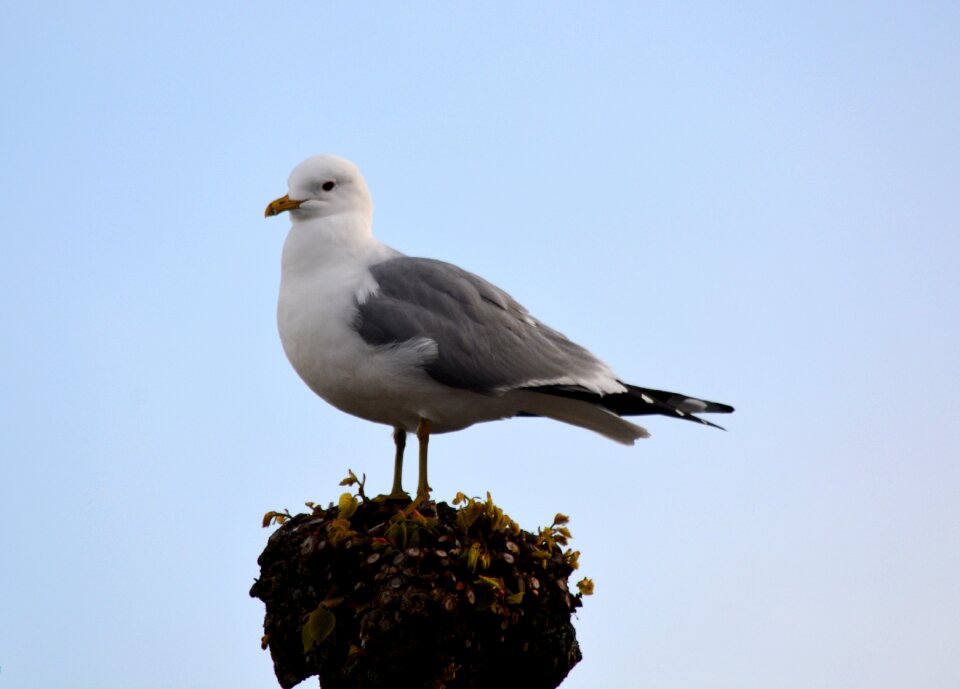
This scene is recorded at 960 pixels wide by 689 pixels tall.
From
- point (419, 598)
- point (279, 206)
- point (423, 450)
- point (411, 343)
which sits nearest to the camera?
point (419, 598)

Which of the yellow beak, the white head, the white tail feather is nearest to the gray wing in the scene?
the white tail feather

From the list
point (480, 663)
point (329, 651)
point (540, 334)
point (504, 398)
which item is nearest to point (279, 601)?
point (329, 651)

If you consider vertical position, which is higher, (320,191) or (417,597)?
(320,191)

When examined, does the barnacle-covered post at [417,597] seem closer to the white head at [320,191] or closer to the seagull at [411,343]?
the seagull at [411,343]

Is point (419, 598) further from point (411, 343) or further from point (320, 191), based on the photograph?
point (320, 191)

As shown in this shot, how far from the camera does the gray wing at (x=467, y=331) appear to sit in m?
6.47

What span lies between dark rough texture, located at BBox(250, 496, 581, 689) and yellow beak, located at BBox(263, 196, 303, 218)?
1637 millimetres

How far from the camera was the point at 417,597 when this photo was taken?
571 centimetres

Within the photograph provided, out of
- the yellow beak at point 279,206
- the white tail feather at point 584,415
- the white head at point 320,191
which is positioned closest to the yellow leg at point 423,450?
the white tail feather at point 584,415

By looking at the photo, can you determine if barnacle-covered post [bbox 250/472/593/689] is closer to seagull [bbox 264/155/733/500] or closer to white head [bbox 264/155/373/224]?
seagull [bbox 264/155/733/500]

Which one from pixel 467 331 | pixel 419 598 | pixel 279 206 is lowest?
pixel 419 598

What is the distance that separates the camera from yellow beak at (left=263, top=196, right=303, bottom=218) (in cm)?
693

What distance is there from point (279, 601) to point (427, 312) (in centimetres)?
158

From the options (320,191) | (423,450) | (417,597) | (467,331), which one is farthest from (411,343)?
(417,597)
